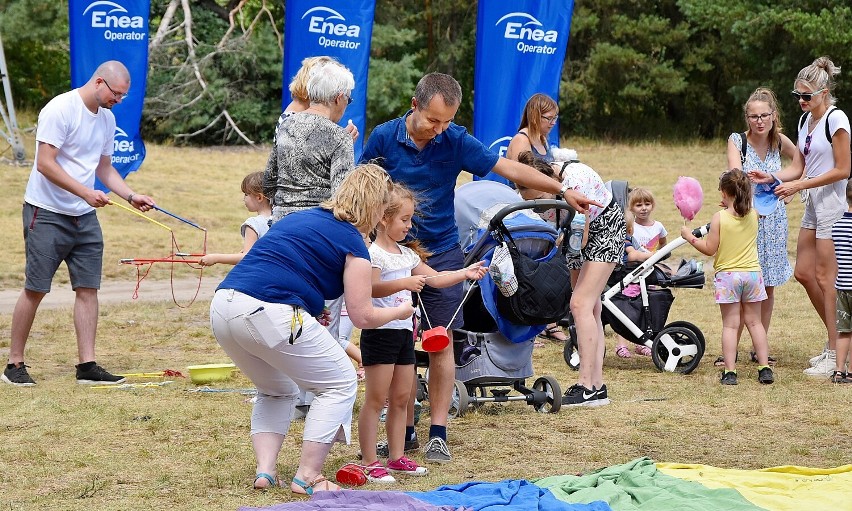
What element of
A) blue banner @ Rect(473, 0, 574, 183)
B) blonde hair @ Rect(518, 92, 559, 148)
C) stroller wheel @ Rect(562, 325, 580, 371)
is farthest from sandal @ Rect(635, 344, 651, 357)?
blue banner @ Rect(473, 0, 574, 183)

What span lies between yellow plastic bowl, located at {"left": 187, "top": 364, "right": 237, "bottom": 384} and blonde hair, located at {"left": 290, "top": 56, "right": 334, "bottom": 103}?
7.45 feet

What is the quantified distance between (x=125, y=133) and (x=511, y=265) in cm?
616

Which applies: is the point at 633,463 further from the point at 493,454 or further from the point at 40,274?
the point at 40,274

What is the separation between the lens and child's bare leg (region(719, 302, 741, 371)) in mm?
7305

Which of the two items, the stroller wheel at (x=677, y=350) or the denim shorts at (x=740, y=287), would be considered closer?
the denim shorts at (x=740, y=287)

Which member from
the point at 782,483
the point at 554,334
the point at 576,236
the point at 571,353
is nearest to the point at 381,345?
the point at 782,483

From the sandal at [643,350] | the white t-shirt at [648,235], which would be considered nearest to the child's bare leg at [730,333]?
the sandal at [643,350]

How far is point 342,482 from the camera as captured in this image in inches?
186

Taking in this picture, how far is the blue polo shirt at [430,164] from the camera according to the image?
207 inches

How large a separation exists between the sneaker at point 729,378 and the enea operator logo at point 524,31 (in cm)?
459

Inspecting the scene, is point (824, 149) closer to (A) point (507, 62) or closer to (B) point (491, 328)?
(B) point (491, 328)

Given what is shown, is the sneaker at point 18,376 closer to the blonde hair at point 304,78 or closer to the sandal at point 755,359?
the blonde hair at point 304,78

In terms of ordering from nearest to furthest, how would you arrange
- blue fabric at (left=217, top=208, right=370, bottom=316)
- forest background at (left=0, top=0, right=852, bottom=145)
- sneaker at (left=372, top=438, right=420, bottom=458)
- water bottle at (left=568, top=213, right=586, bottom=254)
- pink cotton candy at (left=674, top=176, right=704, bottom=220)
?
1. blue fabric at (left=217, top=208, right=370, bottom=316)
2. sneaker at (left=372, top=438, right=420, bottom=458)
3. water bottle at (left=568, top=213, right=586, bottom=254)
4. pink cotton candy at (left=674, top=176, right=704, bottom=220)
5. forest background at (left=0, top=0, right=852, bottom=145)

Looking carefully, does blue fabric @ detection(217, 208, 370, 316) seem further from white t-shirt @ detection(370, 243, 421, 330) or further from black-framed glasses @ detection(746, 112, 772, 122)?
black-framed glasses @ detection(746, 112, 772, 122)
